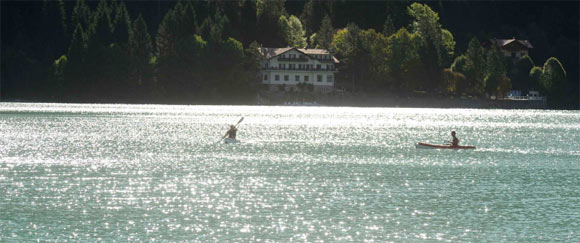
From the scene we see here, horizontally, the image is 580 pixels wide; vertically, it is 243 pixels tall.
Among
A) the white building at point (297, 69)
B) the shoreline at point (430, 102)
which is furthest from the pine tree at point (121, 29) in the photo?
the shoreline at point (430, 102)

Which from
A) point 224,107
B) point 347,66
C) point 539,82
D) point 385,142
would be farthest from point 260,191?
point 539,82

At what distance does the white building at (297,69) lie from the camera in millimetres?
194375

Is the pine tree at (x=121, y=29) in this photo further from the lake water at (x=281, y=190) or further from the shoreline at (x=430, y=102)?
the lake water at (x=281, y=190)

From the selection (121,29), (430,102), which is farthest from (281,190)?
(430,102)

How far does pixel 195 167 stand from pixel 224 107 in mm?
120717

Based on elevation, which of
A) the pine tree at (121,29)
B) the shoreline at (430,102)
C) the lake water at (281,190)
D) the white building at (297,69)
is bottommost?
the lake water at (281,190)

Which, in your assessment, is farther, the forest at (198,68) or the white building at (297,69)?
the white building at (297,69)

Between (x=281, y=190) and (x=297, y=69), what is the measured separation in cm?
15011

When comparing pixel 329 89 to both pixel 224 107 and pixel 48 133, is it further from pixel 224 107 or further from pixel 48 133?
pixel 48 133

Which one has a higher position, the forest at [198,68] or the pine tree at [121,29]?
the pine tree at [121,29]

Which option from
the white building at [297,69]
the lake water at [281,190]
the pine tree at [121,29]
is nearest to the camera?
the lake water at [281,190]

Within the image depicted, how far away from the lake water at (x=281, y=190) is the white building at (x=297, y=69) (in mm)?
108507

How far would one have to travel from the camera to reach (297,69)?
195m

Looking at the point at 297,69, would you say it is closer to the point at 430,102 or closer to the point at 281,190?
the point at 430,102
